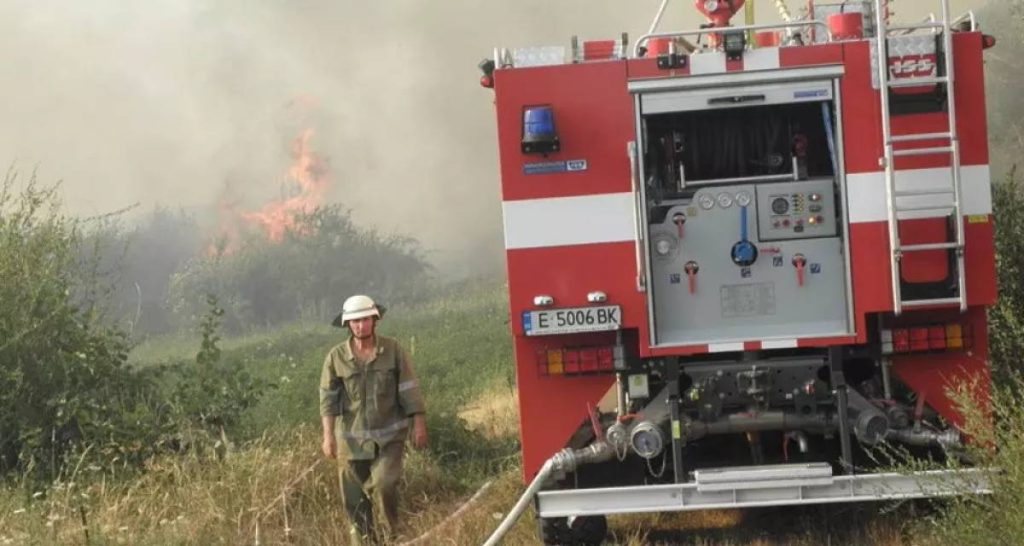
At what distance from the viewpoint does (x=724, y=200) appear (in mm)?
7352

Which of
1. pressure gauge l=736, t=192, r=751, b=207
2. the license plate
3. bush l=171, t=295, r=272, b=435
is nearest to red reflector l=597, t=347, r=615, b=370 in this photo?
the license plate

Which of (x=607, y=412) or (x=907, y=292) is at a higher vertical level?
(x=907, y=292)

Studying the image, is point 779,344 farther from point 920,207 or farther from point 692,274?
point 920,207

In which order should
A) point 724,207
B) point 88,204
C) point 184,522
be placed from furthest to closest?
point 88,204
point 184,522
point 724,207

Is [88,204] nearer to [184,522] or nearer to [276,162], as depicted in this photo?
[276,162]

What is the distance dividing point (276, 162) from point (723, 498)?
112 feet

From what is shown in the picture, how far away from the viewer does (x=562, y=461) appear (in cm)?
722

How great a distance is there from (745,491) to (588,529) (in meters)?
1.10

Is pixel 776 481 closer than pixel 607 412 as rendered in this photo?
Yes

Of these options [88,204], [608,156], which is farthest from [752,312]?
[88,204]

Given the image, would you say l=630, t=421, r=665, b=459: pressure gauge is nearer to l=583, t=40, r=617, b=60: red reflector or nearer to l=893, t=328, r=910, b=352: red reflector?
l=893, t=328, r=910, b=352: red reflector

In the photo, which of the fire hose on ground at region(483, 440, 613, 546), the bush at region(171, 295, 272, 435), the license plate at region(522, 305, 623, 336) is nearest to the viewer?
the fire hose on ground at region(483, 440, 613, 546)

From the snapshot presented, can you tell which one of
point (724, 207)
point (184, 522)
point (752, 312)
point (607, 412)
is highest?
point (724, 207)

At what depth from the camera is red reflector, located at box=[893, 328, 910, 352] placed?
7.12 m
